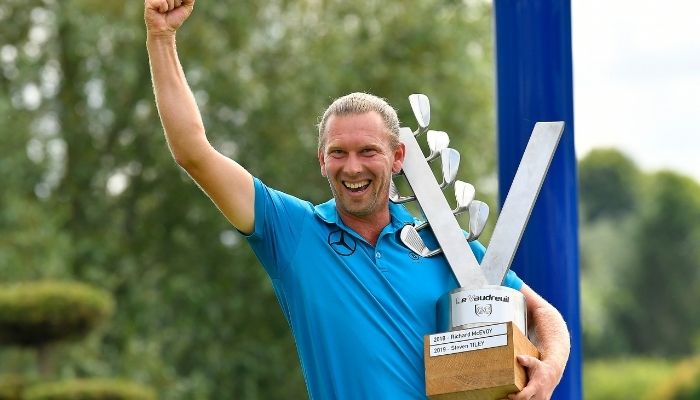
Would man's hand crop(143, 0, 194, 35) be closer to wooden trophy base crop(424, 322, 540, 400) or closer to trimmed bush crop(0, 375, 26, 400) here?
wooden trophy base crop(424, 322, 540, 400)

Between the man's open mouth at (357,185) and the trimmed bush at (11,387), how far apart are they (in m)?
8.59

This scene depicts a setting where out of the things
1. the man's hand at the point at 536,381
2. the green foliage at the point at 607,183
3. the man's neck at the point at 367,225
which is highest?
the green foliage at the point at 607,183

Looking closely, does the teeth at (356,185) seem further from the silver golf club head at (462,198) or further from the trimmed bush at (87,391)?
the trimmed bush at (87,391)

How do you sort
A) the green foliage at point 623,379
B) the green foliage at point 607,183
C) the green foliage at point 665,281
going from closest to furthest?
1. the green foliage at point 623,379
2. the green foliage at point 665,281
3. the green foliage at point 607,183

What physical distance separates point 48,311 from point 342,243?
7.99 metres

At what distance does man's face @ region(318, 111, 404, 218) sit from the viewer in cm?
352

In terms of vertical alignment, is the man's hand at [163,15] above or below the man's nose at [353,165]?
above

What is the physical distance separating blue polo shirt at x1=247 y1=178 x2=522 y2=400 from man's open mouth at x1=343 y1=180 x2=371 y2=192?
0.11 metres

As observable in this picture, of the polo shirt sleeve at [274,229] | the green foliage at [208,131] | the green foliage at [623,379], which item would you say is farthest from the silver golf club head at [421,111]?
the green foliage at [623,379]

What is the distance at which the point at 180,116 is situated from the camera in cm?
346

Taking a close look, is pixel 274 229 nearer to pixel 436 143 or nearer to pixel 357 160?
pixel 357 160

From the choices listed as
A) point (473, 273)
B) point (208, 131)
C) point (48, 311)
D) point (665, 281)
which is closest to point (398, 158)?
point (473, 273)

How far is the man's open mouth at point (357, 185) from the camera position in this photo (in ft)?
11.6

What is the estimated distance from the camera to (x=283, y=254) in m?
3.56
